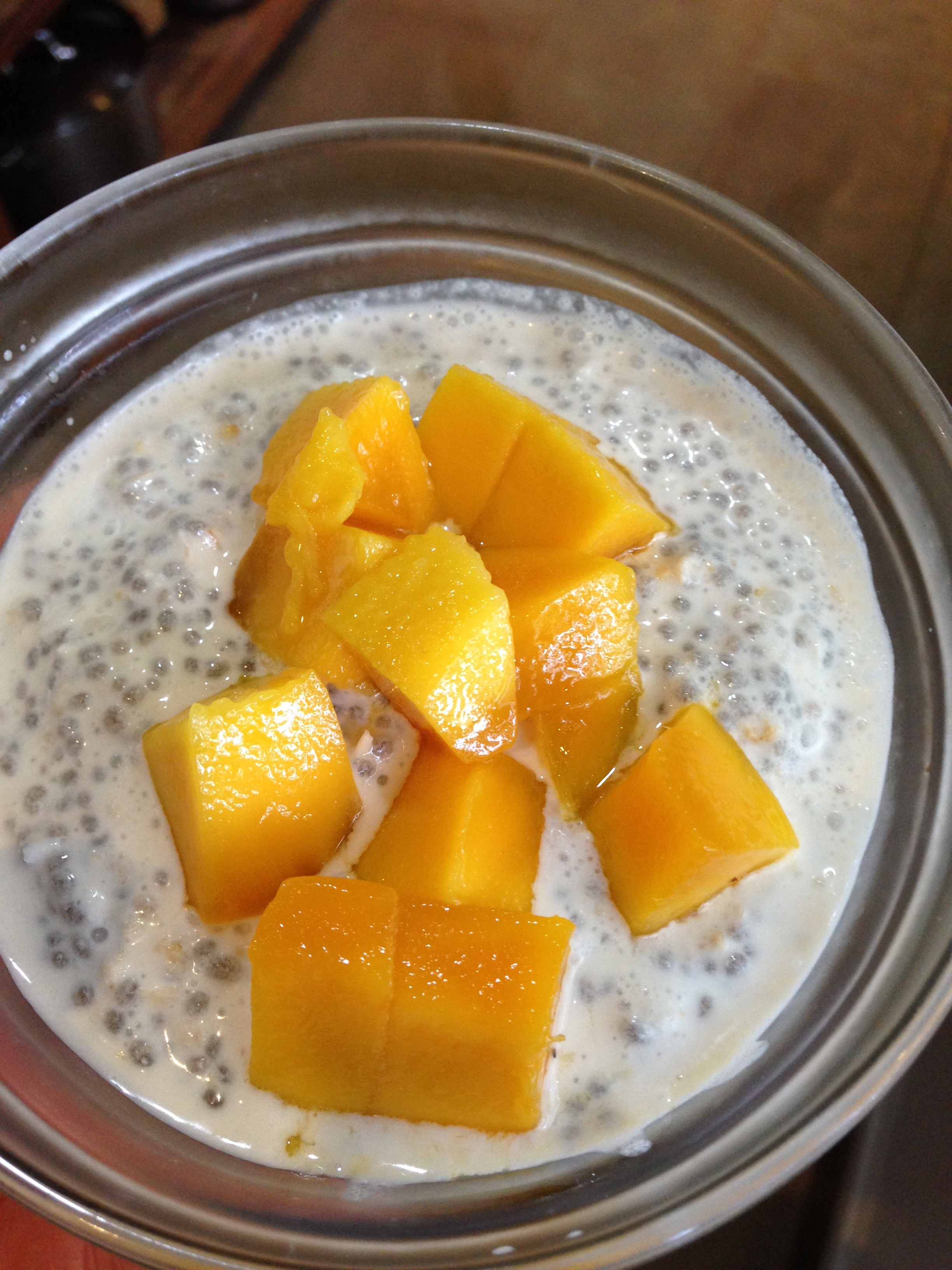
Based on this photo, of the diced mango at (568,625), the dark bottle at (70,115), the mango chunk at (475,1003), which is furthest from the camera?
the dark bottle at (70,115)

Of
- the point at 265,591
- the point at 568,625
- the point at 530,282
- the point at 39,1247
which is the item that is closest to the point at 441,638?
the point at 568,625

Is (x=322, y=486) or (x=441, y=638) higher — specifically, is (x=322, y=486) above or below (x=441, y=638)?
above

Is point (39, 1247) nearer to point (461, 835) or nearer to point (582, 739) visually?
point (461, 835)

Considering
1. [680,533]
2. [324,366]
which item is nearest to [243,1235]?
[680,533]

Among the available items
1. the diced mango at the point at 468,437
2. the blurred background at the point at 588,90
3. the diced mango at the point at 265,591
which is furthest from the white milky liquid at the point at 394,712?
the blurred background at the point at 588,90

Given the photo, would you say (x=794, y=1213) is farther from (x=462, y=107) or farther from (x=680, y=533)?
(x=462, y=107)

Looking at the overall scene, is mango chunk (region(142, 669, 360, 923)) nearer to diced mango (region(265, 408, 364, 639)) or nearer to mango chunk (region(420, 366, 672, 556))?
diced mango (region(265, 408, 364, 639))

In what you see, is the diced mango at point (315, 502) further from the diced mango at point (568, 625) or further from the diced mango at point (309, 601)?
the diced mango at point (568, 625)
